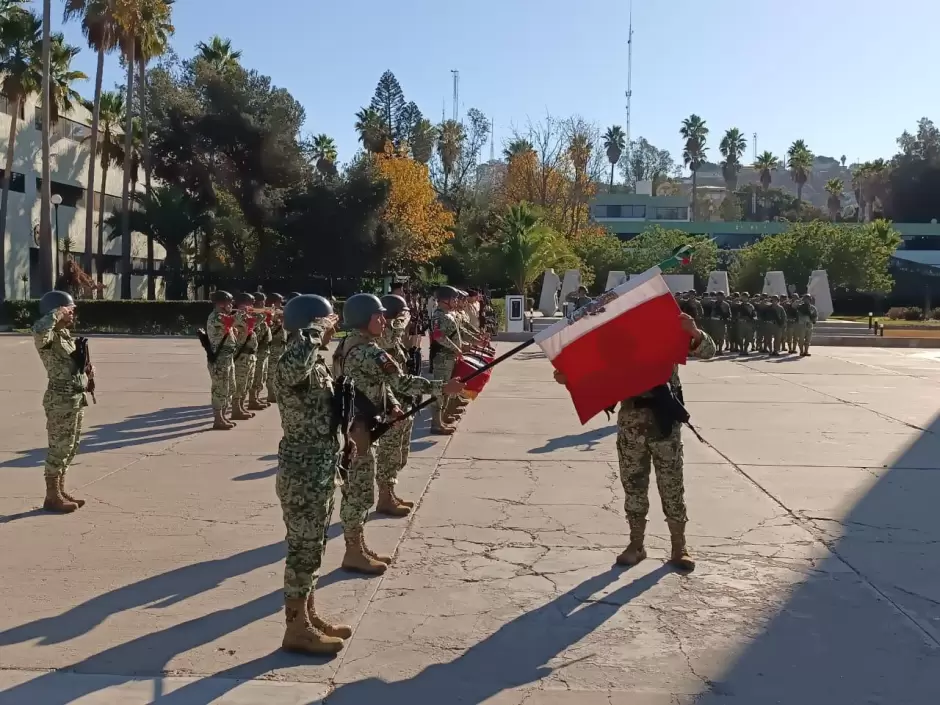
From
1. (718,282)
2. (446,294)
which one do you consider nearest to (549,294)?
(718,282)

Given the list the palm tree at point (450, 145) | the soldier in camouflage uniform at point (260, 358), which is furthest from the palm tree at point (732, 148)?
the soldier in camouflage uniform at point (260, 358)

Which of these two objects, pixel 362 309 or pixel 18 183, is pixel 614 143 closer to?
pixel 18 183

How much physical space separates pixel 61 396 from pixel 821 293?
1410 inches

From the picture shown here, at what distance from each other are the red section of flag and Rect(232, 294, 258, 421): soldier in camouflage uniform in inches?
265

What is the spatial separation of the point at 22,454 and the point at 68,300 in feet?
11.5

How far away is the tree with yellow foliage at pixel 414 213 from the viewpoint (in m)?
45.2

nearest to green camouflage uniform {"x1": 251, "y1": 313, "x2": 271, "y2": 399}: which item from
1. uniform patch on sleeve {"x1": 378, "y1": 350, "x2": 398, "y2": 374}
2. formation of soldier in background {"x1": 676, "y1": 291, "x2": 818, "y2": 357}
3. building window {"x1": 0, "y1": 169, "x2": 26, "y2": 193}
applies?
uniform patch on sleeve {"x1": 378, "y1": 350, "x2": 398, "y2": 374}

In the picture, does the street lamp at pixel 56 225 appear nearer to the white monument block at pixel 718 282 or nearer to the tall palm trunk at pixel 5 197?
the tall palm trunk at pixel 5 197

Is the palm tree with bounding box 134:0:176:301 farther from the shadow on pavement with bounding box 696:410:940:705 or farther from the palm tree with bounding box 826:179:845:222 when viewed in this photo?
the palm tree with bounding box 826:179:845:222

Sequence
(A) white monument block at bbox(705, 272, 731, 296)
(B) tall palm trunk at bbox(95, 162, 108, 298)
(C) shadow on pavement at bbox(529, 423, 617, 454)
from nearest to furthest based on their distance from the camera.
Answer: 1. (C) shadow on pavement at bbox(529, 423, 617, 454)
2. (A) white monument block at bbox(705, 272, 731, 296)
3. (B) tall palm trunk at bbox(95, 162, 108, 298)

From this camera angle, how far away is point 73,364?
23.5 ft

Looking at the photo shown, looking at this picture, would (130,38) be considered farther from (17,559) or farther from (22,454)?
(17,559)

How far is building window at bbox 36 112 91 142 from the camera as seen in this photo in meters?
42.9

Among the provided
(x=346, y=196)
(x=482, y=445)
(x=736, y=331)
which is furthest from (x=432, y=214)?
(x=482, y=445)
